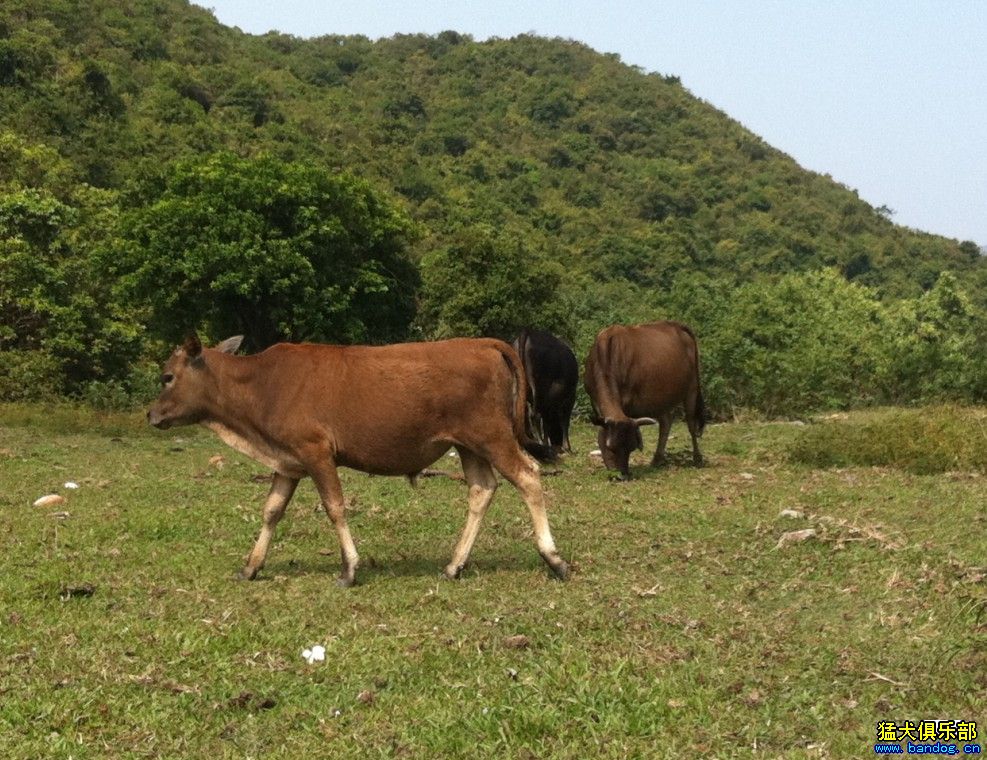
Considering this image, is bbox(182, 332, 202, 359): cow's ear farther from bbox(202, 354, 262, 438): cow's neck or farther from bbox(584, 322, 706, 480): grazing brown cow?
bbox(584, 322, 706, 480): grazing brown cow

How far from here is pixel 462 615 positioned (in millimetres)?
7129

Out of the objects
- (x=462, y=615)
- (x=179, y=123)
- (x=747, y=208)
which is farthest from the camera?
(x=747, y=208)

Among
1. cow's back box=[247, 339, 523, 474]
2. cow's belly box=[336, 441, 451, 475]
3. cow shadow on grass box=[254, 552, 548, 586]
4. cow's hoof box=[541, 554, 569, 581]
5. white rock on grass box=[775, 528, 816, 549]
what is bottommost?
cow shadow on grass box=[254, 552, 548, 586]

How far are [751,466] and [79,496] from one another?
29.3 feet

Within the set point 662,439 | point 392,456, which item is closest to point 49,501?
point 392,456

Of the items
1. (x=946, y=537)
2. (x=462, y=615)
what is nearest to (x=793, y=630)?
(x=462, y=615)

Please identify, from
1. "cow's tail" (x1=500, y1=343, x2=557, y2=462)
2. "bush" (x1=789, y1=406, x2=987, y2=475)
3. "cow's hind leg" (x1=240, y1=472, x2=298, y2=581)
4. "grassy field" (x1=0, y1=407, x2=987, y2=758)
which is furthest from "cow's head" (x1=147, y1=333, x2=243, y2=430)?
"bush" (x1=789, y1=406, x2=987, y2=475)

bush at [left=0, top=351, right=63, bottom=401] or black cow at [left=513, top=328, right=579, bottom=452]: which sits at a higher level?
black cow at [left=513, top=328, right=579, bottom=452]

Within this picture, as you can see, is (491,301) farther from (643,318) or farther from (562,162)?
(562,162)

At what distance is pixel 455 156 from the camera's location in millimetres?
77625

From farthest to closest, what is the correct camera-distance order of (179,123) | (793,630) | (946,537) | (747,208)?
(747,208) < (179,123) < (946,537) < (793,630)

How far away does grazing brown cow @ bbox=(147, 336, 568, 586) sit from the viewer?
331 inches

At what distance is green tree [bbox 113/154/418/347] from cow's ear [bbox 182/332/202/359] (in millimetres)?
20067

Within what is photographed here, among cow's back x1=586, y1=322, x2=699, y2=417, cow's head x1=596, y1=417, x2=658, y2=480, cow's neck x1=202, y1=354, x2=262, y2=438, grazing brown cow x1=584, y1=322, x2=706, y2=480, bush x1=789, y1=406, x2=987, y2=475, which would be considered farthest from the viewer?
cow's back x1=586, y1=322, x2=699, y2=417
